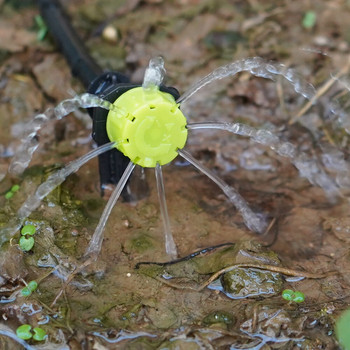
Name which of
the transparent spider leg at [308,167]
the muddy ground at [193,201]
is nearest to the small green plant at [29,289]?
the muddy ground at [193,201]

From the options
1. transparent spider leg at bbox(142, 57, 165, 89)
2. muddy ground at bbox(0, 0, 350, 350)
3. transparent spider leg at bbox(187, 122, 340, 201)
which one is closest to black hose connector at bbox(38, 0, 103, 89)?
muddy ground at bbox(0, 0, 350, 350)

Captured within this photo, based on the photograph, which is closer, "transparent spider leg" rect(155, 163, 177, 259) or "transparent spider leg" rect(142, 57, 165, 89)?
"transparent spider leg" rect(142, 57, 165, 89)

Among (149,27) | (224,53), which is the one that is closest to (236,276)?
(224,53)

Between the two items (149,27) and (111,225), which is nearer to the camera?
(111,225)

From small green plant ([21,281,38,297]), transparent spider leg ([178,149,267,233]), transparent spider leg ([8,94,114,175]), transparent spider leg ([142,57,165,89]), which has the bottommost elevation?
transparent spider leg ([178,149,267,233])

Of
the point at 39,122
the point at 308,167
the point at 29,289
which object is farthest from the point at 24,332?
the point at 308,167

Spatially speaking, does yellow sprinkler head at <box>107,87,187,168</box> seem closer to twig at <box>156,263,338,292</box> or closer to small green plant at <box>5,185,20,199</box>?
twig at <box>156,263,338,292</box>

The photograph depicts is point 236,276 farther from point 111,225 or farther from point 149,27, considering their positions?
point 149,27
